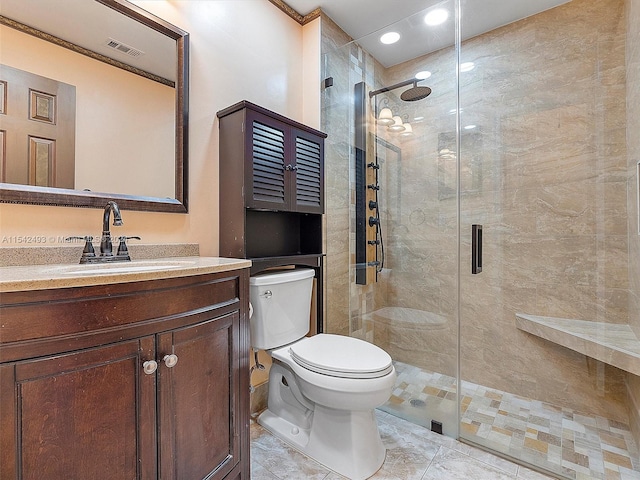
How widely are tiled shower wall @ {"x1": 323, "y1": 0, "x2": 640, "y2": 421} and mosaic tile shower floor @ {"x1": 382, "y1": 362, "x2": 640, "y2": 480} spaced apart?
0.35 ft

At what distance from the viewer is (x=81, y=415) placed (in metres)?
0.76

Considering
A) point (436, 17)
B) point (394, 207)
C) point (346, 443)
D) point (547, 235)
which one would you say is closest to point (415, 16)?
point (436, 17)

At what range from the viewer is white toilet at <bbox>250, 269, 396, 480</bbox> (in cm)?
136

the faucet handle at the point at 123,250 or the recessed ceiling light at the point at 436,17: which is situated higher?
the recessed ceiling light at the point at 436,17

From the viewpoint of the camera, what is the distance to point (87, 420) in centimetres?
77

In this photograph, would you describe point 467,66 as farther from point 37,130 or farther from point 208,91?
point 37,130

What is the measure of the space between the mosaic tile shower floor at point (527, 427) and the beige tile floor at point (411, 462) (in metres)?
0.10

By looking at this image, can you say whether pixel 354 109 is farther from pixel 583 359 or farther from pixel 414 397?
pixel 583 359

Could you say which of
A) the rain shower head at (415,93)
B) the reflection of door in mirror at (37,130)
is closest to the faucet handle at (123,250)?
the reflection of door in mirror at (37,130)

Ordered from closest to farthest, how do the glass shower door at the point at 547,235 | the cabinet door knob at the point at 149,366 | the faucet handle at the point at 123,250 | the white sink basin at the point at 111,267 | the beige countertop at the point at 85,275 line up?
the beige countertop at the point at 85,275 → the cabinet door knob at the point at 149,366 → the white sink basin at the point at 111,267 → the faucet handle at the point at 123,250 → the glass shower door at the point at 547,235

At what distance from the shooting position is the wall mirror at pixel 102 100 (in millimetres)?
1094

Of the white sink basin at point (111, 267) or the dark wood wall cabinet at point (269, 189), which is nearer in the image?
the white sink basin at point (111, 267)

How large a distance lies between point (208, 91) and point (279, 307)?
1158mm

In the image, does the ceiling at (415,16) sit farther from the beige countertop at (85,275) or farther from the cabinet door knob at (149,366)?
the cabinet door knob at (149,366)
